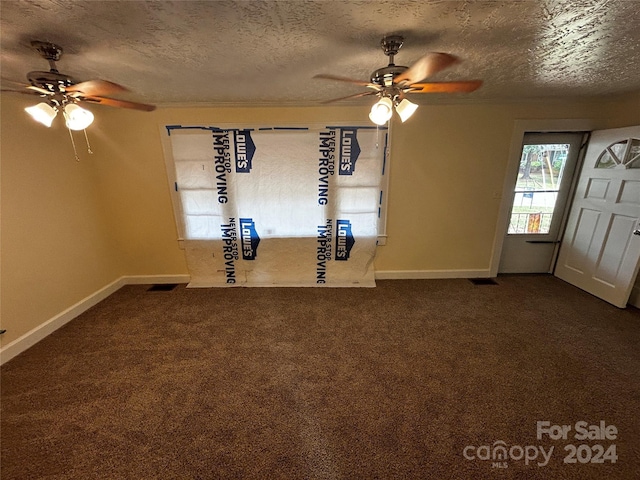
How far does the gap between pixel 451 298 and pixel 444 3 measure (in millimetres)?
2687

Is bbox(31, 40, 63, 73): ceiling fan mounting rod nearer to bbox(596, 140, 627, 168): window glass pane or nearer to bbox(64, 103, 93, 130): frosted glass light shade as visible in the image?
bbox(64, 103, 93, 130): frosted glass light shade

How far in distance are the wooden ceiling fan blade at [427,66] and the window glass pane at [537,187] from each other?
2.65m

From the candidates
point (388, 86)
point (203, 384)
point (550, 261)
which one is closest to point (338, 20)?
point (388, 86)

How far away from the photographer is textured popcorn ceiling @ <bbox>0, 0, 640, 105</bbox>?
1.16 meters

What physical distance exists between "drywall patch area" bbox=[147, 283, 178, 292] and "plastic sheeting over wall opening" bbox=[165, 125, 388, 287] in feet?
0.79

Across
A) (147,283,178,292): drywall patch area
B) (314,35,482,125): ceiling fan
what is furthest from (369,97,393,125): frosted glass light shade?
(147,283,178,292): drywall patch area

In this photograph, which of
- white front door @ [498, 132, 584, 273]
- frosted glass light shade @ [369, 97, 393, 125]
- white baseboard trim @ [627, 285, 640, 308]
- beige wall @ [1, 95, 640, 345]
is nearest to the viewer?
frosted glass light shade @ [369, 97, 393, 125]

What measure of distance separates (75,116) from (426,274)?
3604 mm

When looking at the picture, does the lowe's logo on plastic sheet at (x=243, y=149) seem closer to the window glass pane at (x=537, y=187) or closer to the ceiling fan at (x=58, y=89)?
the ceiling fan at (x=58, y=89)

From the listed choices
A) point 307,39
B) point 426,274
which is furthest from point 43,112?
point 426,274

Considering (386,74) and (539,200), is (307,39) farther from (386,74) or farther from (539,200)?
(539,200)

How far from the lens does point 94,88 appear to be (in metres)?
1.46

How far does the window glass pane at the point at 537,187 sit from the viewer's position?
3.20m

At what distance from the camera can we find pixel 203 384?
1.91 metres
